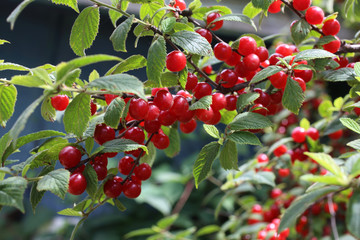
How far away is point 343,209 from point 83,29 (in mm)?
1244

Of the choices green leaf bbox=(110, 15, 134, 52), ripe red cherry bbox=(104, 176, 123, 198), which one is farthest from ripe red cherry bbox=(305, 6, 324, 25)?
ripe red cherry bbox=(104, 176, 123, 198)

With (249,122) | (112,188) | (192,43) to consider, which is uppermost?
(192,43)

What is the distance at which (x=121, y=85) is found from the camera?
0.43 meters

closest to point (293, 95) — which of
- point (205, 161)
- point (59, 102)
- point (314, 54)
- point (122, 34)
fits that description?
point (314, 54)

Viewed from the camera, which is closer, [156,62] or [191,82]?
[156,62]

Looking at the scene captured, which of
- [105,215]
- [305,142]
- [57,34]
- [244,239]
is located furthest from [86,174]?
[57,34]

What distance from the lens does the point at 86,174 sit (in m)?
0.53

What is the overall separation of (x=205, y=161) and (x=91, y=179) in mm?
176

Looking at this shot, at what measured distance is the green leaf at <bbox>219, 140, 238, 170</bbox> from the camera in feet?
2.06

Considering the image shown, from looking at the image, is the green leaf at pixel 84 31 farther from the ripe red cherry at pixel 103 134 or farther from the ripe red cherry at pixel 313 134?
the ripe red cherry at pixel 313 134

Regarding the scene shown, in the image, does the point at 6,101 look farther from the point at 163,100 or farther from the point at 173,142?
the point at 173,142

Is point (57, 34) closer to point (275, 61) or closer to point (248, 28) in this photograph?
point (248, 28)

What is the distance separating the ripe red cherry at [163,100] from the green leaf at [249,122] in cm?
10

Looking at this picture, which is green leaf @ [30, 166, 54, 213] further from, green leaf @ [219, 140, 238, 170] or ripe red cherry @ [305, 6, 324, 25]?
ripe red cherry @ [305, 6, 324, 25]
